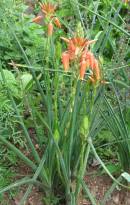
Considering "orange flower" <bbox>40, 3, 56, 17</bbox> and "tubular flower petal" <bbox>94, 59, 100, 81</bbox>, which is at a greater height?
"orange flower" <bbox>40, 3, 56, 17</bbox>

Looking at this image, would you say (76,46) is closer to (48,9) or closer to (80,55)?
(80,55)

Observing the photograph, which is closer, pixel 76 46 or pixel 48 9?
pixel 76 46

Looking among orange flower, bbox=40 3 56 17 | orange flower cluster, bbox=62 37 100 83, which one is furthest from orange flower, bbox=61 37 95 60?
orange flower, bbox=40 3 56 17

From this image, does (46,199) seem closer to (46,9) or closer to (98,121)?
(98,121)

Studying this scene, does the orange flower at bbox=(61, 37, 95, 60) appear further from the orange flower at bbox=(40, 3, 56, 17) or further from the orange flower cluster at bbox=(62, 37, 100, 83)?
the orange flower at bbox=(40, 3, 56, 17)

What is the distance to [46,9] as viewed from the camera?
190 cm

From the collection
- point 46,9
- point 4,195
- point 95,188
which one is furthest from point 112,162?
point 46,9

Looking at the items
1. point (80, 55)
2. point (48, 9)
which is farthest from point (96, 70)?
point (48, 9)

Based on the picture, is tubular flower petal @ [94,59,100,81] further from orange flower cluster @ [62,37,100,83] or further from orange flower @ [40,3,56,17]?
orange flower @ [40,3,56,17]

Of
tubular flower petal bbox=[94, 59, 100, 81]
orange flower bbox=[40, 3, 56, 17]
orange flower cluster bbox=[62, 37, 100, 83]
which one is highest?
orange flower bbox=[40, 3, 56, 17]

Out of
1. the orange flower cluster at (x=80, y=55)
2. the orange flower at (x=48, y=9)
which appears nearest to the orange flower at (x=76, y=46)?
the orange flower cluster at (x=80, y=55)

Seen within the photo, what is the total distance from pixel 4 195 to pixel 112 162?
571mm

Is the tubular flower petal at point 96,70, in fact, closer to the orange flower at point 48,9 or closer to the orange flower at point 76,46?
the orange flower at point 76,46

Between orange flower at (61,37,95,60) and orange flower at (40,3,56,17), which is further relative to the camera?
orange flower at (40,3,56,17)
